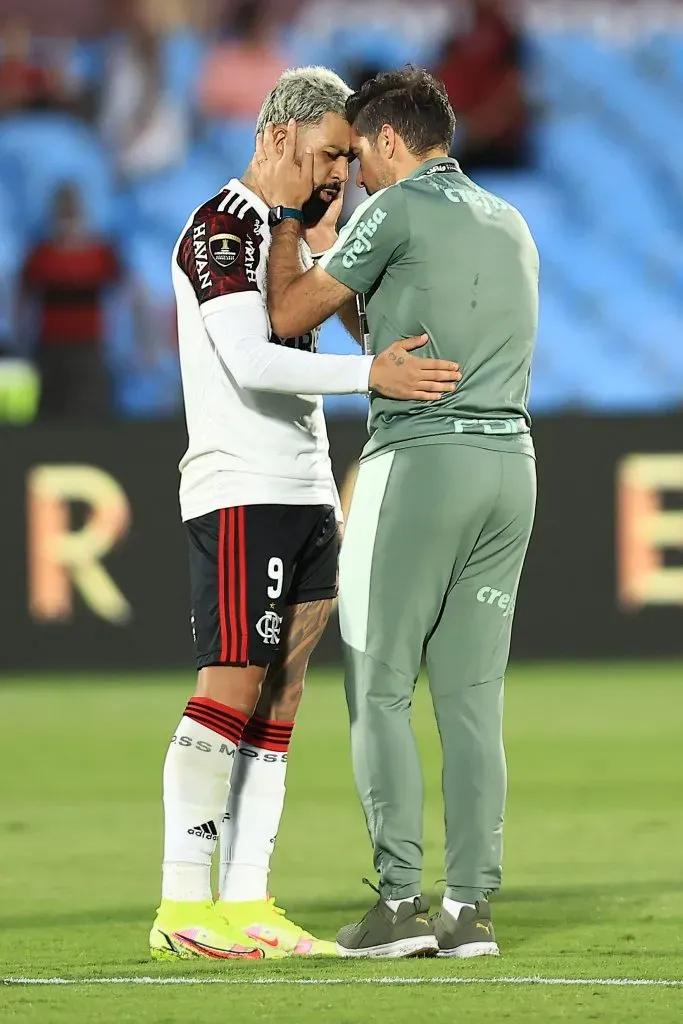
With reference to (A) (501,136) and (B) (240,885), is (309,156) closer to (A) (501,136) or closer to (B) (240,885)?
(B) (240,885)

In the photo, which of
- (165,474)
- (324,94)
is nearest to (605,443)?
(165,474)

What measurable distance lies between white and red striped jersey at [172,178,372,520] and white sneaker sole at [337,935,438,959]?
104 centimetres

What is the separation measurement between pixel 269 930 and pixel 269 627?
713 millimetres

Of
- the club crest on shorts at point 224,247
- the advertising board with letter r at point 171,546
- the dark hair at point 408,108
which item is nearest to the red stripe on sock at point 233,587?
the club crest on shorts at point 224,247

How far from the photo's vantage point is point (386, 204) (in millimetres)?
4371

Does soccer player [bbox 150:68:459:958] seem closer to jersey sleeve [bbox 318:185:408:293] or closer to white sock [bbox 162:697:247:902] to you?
white sock [bbox 162:697:247:902]

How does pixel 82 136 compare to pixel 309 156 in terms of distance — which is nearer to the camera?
pixel 309 156

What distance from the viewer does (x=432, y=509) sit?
4418 mm

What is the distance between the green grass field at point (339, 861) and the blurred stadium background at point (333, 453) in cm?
2

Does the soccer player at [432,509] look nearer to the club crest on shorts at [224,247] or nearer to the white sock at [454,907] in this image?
the white sock at [454,907]

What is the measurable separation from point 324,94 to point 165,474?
21.8 feet

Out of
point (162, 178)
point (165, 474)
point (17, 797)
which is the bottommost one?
point (17, 797)

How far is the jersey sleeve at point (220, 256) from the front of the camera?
179 inches

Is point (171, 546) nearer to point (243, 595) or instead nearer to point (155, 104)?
point (155, 104)
